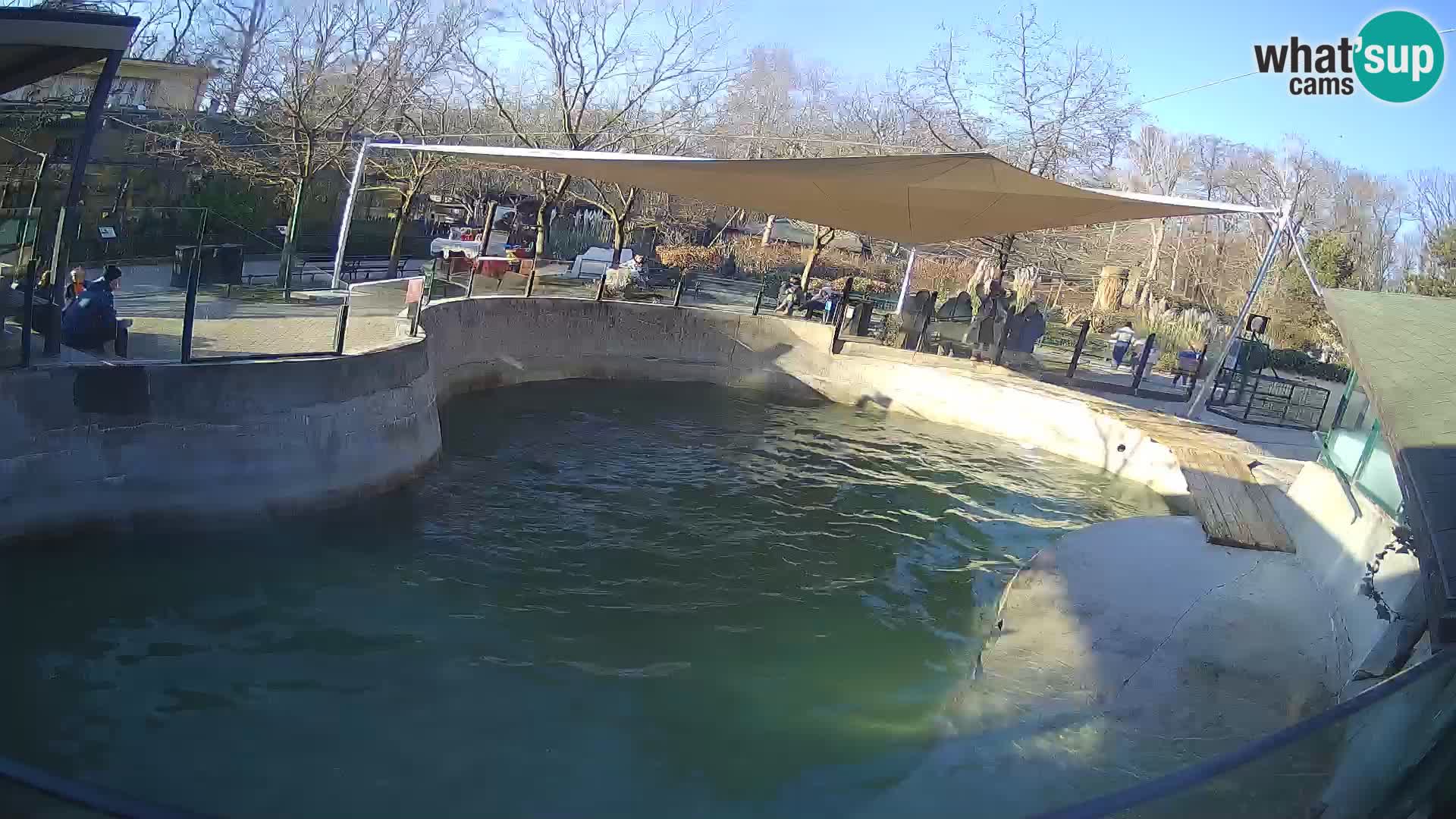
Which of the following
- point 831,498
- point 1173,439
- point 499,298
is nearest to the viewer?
point 831,498

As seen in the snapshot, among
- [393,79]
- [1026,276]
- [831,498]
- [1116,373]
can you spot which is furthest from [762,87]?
[831,498]

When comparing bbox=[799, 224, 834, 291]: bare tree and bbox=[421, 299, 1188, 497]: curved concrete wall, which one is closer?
bbox=[421, 299, 1188, 497]: curved concrete wall

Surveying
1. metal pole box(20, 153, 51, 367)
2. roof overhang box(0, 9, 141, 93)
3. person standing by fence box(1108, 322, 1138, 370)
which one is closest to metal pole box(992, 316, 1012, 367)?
person standing by fence box(1108, 322, 1138, 370)

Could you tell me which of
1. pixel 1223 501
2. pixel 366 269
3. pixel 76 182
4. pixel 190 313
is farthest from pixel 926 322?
pixel 76 182

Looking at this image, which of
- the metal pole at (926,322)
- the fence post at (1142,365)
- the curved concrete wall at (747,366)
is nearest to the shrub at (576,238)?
the curved concrete wall at (747,366)

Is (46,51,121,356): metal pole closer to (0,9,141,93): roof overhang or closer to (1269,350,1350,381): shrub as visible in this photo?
(0,9,141,93): roof overhang

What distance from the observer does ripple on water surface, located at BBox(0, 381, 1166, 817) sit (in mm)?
5559

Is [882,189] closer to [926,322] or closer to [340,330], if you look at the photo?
[926,322]

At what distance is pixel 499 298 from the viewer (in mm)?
15102

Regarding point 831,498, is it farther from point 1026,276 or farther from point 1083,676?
point 1026,276

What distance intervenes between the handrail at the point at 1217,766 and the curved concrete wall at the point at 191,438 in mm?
7860

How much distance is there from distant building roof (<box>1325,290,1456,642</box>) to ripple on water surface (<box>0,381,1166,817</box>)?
3.19 metres

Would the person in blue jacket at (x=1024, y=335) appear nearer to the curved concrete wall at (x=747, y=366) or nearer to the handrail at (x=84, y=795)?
the curved concrete wall at (x=747, y=366)

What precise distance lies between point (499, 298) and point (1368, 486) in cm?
1167
